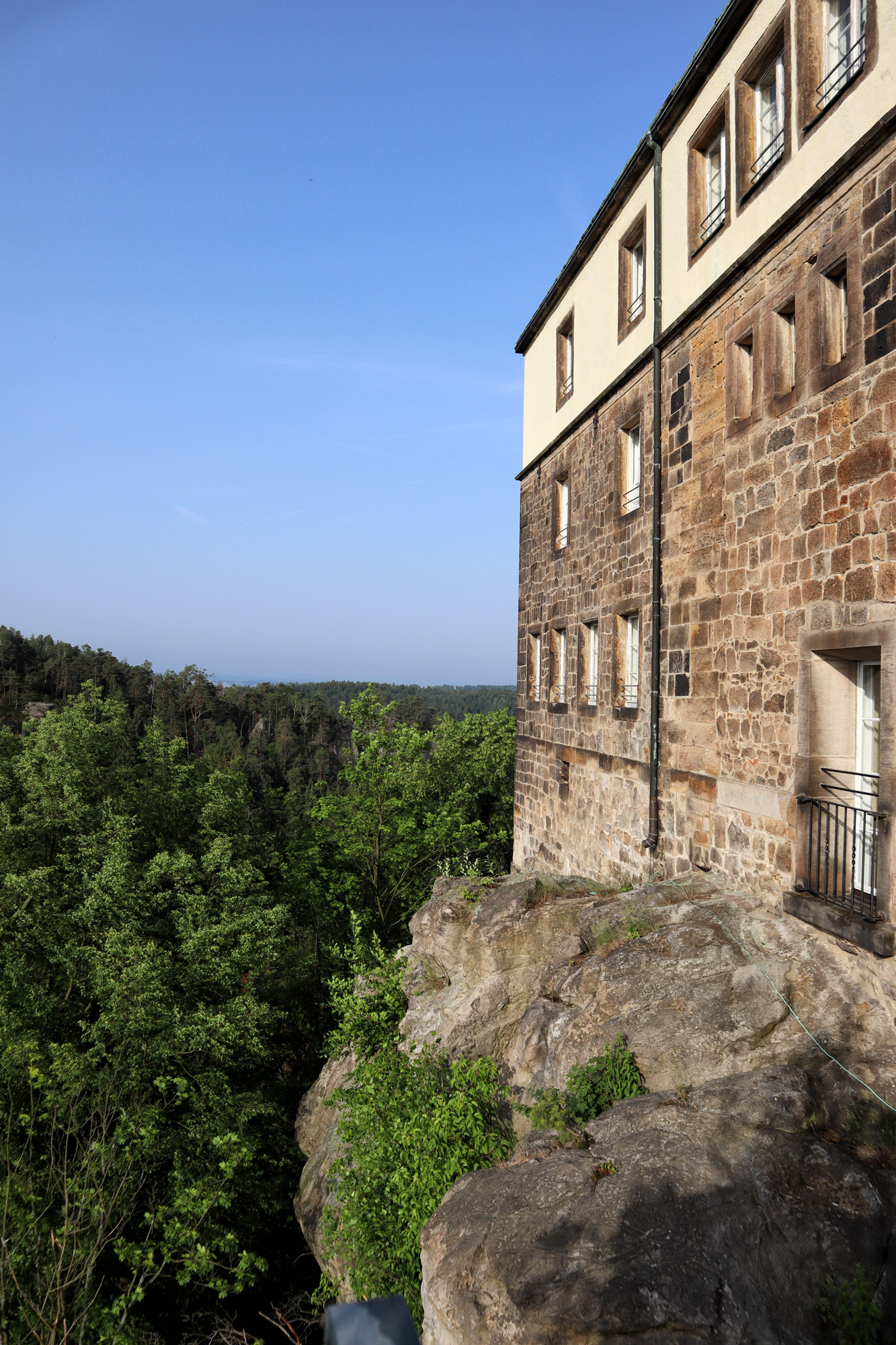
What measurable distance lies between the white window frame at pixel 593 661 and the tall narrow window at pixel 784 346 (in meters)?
4.99

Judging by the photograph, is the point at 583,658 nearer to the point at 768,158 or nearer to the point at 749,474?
the point at 749,474

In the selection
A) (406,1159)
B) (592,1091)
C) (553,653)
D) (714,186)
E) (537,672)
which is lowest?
(406,1159)

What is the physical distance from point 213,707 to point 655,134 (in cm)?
6939

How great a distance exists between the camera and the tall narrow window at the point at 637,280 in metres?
10.5

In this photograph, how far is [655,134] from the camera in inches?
380

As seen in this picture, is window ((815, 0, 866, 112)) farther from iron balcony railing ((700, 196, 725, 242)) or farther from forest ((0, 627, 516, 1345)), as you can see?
forest ((0, 627, 516, 1345))

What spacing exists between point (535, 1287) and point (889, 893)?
137 inches

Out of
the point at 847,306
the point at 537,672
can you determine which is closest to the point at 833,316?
the point at 847,306

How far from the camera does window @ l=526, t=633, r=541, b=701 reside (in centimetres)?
1427

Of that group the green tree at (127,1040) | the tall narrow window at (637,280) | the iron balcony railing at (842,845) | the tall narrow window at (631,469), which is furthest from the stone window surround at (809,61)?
the green tree at (127,1040)

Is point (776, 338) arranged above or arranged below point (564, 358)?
below

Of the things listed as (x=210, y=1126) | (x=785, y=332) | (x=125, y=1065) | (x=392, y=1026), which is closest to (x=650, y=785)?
(x=392, y=1026)

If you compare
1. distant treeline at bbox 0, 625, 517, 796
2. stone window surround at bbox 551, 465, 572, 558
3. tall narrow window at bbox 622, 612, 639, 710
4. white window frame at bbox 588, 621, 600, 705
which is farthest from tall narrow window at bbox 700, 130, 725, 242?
distant treeline at bbox 0, 625, 517, 796

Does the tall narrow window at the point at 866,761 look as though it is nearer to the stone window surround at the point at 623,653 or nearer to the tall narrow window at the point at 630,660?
the stone window surround at the point at 623,653
